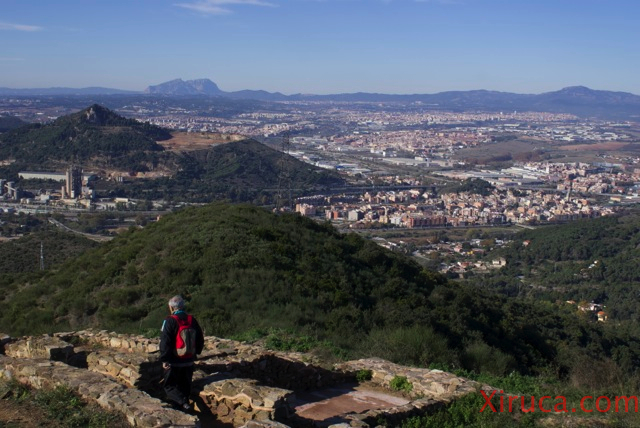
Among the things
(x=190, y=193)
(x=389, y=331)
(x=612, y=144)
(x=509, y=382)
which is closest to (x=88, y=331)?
(x=389, y=331)

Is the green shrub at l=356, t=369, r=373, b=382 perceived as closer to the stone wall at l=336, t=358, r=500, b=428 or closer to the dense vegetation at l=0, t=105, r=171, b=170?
the stone wall at l=336, t=358, r=500, b=428

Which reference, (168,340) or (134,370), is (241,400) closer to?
(168,340)

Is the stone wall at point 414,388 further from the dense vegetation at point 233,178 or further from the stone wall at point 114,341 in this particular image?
the dense vegetation at point 233,178

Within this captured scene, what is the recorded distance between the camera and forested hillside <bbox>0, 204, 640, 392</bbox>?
11.2 meters

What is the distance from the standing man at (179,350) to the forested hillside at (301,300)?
379cm

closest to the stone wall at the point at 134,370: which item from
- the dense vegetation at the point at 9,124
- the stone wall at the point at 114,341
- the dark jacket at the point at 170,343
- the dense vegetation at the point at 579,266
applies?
the dark jacket at the point at 170,343

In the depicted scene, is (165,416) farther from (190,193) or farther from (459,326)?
(190,193)

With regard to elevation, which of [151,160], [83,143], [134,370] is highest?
[134,370]

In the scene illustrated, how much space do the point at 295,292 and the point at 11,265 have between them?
16.5 m

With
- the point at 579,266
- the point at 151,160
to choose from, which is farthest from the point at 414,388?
the point at 151,160

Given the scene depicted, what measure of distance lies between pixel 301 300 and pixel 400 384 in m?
5.14

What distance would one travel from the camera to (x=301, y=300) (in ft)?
42.1

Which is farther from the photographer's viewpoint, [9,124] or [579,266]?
[9,124]

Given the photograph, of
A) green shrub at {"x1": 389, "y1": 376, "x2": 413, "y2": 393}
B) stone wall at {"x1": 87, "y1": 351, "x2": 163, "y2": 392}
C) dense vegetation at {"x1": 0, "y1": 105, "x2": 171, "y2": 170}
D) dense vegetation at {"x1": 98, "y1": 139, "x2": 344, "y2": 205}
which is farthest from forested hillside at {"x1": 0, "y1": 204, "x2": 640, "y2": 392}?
dense vegetation at {"x1": 0, "y1": 105, "x2": 171, "y2": 170}
